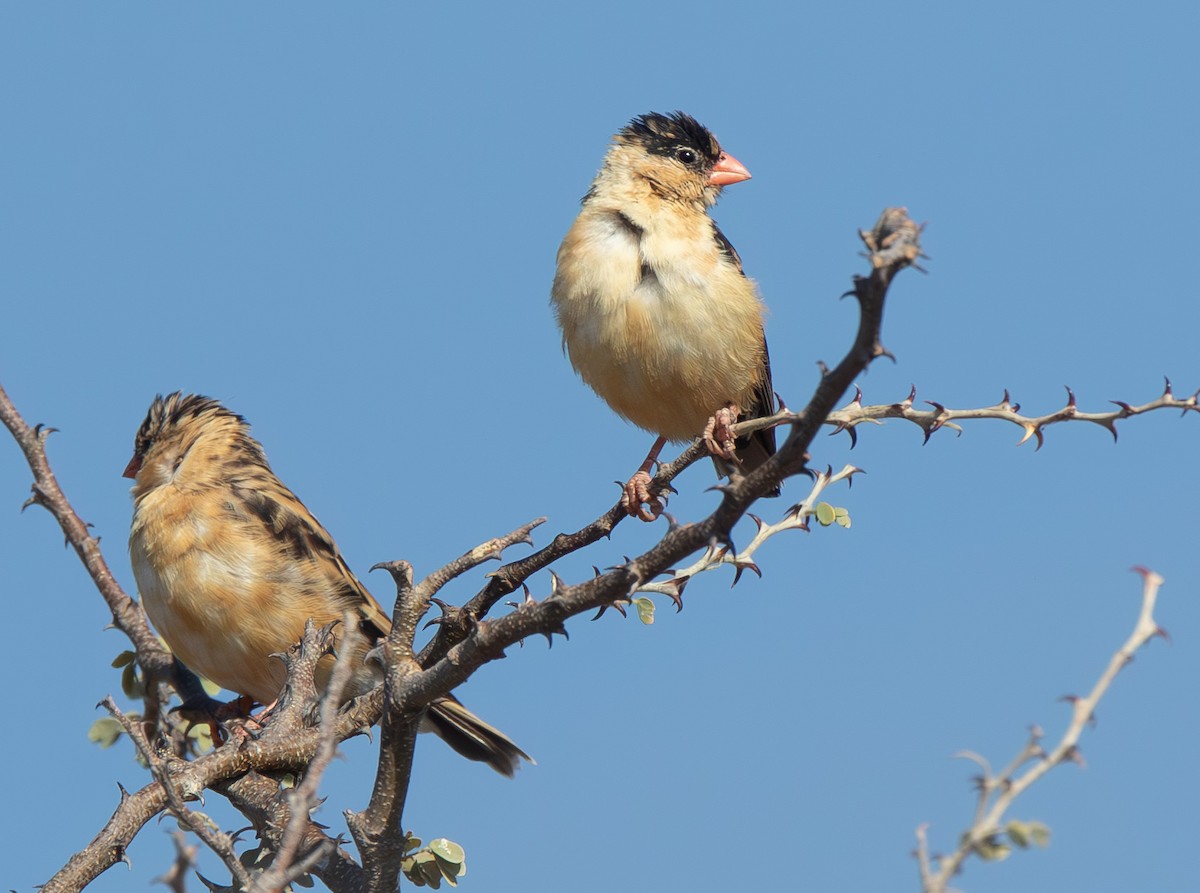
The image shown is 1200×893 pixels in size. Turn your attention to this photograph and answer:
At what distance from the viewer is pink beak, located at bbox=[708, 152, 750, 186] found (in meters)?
7.39

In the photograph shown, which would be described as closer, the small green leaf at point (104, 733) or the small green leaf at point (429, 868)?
the small green leaf at point (429, 868)

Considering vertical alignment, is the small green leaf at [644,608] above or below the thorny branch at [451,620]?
above

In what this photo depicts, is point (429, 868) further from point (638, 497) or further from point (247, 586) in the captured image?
point (247, 586)

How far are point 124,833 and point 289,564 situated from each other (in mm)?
3146

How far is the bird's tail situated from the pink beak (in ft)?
9.73

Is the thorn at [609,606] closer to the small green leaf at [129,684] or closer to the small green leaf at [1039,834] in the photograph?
the small green leaf at [1039,834]

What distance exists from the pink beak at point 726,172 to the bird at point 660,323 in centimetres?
46

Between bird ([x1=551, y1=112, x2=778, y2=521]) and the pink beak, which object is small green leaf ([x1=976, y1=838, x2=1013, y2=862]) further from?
the pink beak

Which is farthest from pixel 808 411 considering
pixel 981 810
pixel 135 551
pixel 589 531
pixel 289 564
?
pixel 135 551

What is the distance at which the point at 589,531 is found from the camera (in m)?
4.42

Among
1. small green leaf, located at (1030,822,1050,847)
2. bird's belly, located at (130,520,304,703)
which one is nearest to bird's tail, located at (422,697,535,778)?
bird's belly, located at (130,520,304,703)

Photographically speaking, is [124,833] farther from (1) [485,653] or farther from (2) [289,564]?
(2) [289,564]

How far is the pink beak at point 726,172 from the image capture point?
7387 millimetres

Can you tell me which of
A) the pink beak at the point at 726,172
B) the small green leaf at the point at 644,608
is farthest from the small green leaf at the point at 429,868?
the pink beak at the point at 726,172
